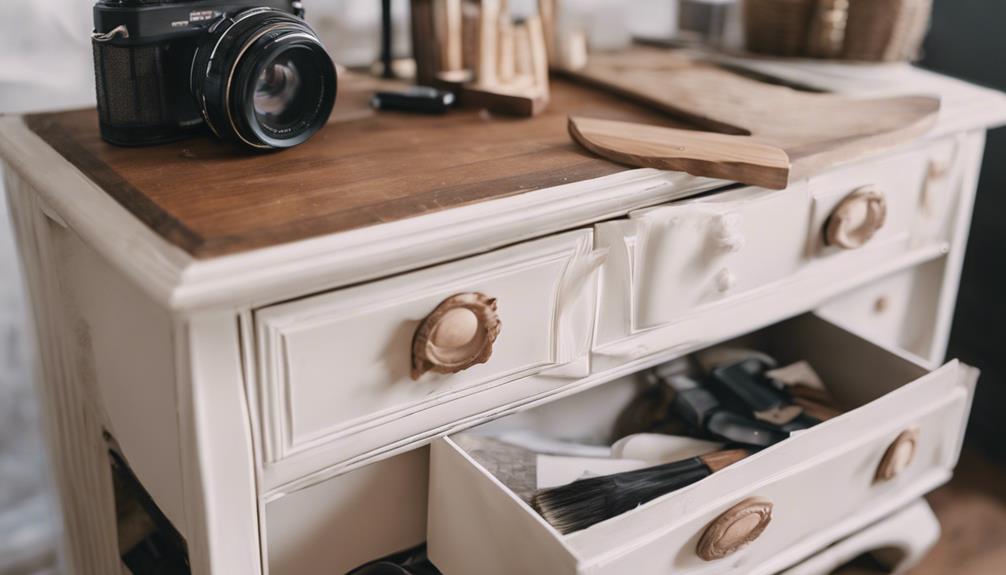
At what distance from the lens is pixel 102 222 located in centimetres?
67

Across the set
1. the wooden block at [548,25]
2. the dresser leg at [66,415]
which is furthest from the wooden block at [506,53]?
the dresser leg at [66,415]

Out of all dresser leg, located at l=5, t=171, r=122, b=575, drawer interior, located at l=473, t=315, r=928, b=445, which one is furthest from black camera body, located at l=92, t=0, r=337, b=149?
drawer interior, located at l=473, t=315, r=928, b=445

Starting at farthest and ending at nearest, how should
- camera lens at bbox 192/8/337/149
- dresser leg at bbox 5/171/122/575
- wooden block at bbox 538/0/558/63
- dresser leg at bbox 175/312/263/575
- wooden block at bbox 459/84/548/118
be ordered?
1. wooden block at bbox 538/0/558/63
2. wooden block at bbox 459/84/548/118
3. dresser leg at bbox 5/171/122/575
4. camera lens at bbox 192/8/337/149
5. dresser leg at bbox 175/312/263/575

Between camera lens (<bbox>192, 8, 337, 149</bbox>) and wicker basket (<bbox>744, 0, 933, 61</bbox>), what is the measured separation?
689mm

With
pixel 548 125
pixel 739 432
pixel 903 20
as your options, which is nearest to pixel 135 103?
pixel 548 125

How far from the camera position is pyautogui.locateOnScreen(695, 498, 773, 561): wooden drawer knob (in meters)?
0.79

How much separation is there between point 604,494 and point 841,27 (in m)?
0.75

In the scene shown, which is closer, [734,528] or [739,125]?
[734,528]

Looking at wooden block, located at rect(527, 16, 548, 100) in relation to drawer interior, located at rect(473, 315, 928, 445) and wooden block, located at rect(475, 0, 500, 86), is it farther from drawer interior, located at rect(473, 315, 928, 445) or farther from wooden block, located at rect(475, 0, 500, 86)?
drawer interior, located at rect(473, 315, 928, 445)

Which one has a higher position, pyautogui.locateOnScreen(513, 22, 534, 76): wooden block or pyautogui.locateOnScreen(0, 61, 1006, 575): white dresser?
pyautogui.locateOnScreen(513, 22, 534, 76): wooden block

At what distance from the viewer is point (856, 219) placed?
98 cm

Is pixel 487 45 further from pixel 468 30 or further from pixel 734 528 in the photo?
pixel 734 528

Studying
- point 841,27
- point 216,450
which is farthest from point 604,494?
point 841,27

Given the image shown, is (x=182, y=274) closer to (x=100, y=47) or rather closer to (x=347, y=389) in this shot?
(x=347, y=389)
